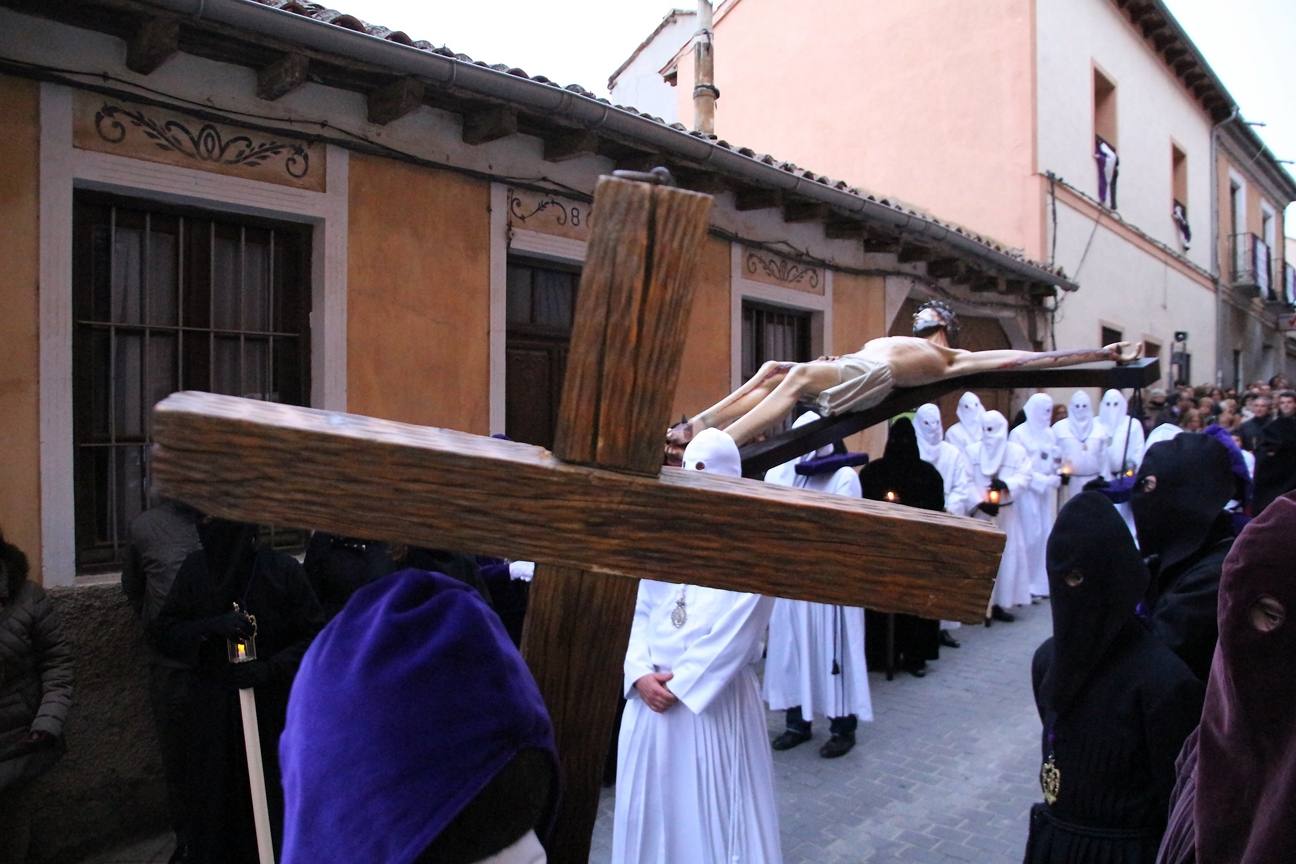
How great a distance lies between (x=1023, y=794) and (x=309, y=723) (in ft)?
14.9

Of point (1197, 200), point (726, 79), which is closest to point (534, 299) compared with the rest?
point (726, 79)

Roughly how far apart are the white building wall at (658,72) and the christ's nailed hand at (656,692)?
586 inches

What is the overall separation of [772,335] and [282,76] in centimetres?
525

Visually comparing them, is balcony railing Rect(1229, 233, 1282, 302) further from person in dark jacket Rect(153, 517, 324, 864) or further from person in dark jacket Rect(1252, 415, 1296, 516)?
person in dark jacket Rect(153, 517, 324, 864)

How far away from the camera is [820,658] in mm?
5449

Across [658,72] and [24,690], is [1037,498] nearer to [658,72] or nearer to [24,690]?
[24,690]

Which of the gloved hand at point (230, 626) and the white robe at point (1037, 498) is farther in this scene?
the white robe at point (1037, 498)

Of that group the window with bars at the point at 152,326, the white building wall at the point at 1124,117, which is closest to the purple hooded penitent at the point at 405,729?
the window with bars at the point at 152,326

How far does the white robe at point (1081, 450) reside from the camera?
406 inches

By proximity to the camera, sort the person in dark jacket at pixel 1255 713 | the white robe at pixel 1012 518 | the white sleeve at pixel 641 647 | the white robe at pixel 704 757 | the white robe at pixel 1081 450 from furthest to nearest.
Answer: the white robe at pixel 1081 450, the white robe at pixel 1012 518, the white sleeve at pixel 641 647, the white robe at pixel 704 757, the person in dark jacket at pixel 1255 713

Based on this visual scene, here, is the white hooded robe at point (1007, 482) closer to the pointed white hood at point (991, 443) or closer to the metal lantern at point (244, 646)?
the pointed white hood at point (991, 443)

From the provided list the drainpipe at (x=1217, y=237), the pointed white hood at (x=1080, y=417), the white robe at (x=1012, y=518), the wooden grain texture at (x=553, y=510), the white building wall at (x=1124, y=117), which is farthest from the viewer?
the drainpipe at (x=1217, y=237)

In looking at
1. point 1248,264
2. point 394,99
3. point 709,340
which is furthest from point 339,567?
point 1248,264

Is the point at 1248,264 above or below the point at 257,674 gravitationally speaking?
above
